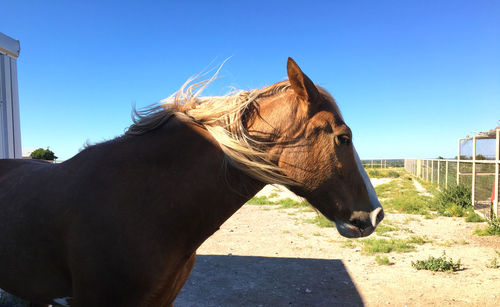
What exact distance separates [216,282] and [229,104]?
3946mm

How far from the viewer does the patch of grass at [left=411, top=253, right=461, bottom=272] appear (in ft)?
15.7

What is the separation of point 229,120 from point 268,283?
3877 mm

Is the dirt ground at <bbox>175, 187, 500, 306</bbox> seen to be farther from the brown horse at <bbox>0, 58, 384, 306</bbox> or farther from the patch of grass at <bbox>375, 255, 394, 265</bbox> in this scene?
the brown horse at <bbox>0, 58, 384, 306</bbox>

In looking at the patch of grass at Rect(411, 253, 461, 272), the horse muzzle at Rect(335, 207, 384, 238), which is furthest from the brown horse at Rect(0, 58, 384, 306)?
the patch of grass at Rect(411, 253, 461, 272)

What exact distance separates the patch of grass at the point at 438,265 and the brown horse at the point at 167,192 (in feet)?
15.1

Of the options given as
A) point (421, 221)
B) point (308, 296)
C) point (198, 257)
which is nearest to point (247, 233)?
point (198, 257)

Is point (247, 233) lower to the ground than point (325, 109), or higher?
lower

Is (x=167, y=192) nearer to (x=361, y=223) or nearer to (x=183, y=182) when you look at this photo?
(x=183, y=182)

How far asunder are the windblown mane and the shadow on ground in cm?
324

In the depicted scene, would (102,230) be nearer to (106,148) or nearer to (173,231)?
(173,231)

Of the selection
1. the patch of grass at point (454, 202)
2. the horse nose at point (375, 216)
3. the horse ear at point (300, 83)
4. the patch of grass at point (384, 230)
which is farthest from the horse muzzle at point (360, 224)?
the patch of grass at point (454, 202)

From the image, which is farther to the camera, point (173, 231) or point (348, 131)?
point (348, 131)

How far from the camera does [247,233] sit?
7656 millimetres

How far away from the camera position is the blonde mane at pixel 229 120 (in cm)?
130
